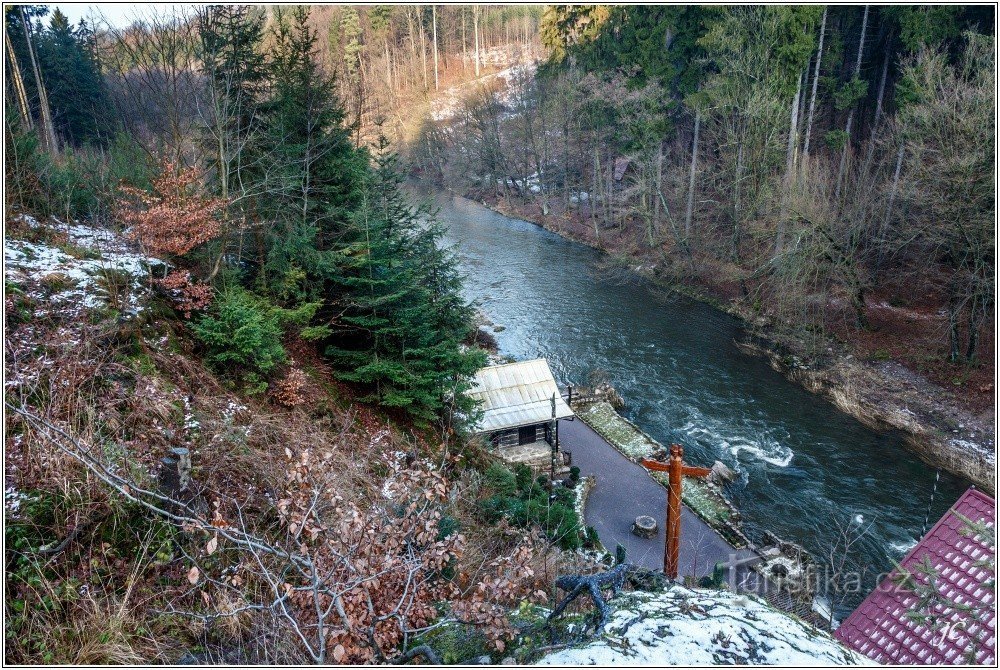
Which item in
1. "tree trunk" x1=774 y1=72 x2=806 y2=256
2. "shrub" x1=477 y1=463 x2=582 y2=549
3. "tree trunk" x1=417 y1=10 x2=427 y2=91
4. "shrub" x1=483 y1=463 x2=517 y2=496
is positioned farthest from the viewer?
"tree trunk" x1=417 y1=10 x2=427 y2=91

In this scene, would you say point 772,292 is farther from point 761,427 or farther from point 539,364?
point 539,364

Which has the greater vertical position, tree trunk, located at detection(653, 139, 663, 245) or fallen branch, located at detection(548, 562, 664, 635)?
fallen branch, located at detection(548, 562, 664, 635)

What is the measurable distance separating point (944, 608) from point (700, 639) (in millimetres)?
2770

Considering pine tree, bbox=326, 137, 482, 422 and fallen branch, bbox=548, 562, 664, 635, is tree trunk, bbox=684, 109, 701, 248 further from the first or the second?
fallen branch, bbox=548, 562, 664, 635

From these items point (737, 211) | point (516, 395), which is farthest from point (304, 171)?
point (737, 211)

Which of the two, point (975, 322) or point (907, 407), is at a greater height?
point (975, 322)

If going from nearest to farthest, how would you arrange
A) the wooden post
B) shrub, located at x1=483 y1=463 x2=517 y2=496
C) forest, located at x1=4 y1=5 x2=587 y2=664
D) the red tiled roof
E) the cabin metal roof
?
forest, located at x1=4 y1=5 x2=587 y2=664 → the red tiled roof → shrub, located at x1=483 y1=463 x2=517 y2=496 → the wooden post → the cabin metal roof

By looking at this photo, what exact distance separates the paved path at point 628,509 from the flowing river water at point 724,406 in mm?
1682

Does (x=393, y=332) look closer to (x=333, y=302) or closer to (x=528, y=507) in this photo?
(x=333, y=302)

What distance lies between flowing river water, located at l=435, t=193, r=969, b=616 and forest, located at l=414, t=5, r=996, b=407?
292cm

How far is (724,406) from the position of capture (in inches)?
754

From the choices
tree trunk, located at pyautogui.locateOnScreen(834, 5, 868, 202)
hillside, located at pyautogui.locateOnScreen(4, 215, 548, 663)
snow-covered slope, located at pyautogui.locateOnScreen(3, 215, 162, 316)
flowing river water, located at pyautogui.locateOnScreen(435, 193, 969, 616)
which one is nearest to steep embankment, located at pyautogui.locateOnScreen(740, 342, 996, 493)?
flowing river water, located at pyautogui.locateOnScreen(435, 193, 969, 616)

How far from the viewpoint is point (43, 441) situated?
5.31m

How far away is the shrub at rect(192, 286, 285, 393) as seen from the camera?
9695 mm
